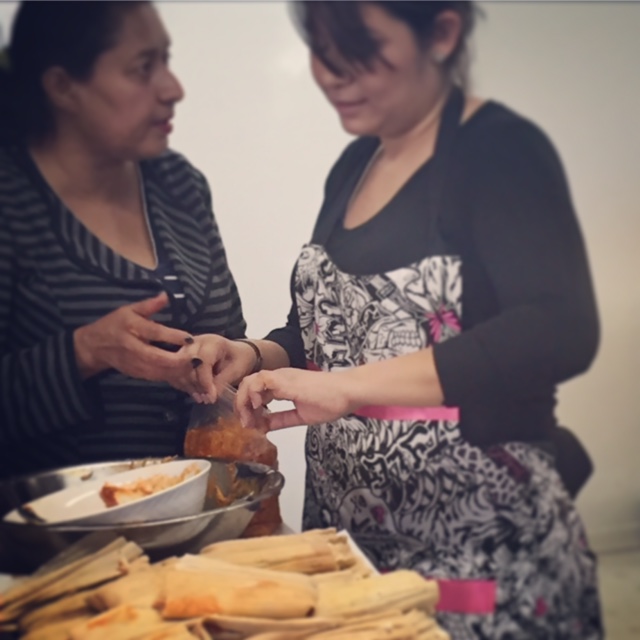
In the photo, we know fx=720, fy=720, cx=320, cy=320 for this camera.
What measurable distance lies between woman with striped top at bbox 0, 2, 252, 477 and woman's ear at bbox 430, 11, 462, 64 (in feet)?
1.12

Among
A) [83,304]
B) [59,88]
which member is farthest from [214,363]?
[59,88]

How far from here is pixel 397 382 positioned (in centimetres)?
88

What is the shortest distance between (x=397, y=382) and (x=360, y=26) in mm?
438

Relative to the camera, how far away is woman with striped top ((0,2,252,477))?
3.06 ft

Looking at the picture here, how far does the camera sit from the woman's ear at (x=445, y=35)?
0.87m

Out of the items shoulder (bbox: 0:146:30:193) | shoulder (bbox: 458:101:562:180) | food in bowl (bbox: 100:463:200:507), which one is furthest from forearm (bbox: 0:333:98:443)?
shoulder (bbox: 458:101:562:180)

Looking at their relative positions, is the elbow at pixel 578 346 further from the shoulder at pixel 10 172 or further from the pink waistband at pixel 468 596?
the shoulder at pixel 10 172

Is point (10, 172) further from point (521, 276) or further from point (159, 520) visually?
point (521, 276)

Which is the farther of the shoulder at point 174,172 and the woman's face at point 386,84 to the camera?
the shoulder at point 174,172

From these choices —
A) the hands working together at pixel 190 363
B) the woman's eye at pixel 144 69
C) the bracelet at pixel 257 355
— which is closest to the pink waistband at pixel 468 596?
the hands working together at pixel 190 363

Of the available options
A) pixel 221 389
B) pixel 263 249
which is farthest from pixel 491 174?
pixel 221 389

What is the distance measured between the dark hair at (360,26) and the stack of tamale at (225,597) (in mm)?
611

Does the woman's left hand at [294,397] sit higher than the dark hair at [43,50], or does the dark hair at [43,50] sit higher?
the dark hair at [43,50]

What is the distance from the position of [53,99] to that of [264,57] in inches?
11.2
